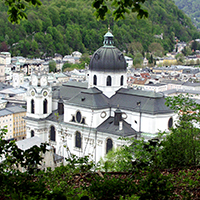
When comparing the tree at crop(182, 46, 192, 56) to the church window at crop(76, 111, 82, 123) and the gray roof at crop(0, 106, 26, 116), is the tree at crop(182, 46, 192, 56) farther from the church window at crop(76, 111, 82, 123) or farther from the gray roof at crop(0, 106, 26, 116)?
the church window at crop(76, 111, 82, 123)

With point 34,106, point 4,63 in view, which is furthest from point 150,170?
point 4,63

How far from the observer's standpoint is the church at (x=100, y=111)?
2842 cm

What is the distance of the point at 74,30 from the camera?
12950 cm

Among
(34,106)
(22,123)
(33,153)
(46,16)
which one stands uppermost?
(46,16)

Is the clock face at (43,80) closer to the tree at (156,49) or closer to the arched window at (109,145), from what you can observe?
the arched window at (109,145)

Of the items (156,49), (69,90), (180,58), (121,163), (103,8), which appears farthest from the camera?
(156,49)

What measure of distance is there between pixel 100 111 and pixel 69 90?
6399 mm

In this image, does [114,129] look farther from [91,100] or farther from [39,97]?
[39,97]

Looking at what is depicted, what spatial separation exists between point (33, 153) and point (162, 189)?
325 cm

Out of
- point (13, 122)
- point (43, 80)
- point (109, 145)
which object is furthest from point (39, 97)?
point (13, 122)

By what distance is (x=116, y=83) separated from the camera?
3170 cm

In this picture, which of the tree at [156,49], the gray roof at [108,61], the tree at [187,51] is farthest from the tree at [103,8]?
the tree at [187,51]

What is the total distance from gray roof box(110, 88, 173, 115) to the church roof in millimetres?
818

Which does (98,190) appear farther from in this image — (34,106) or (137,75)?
(137,75)
